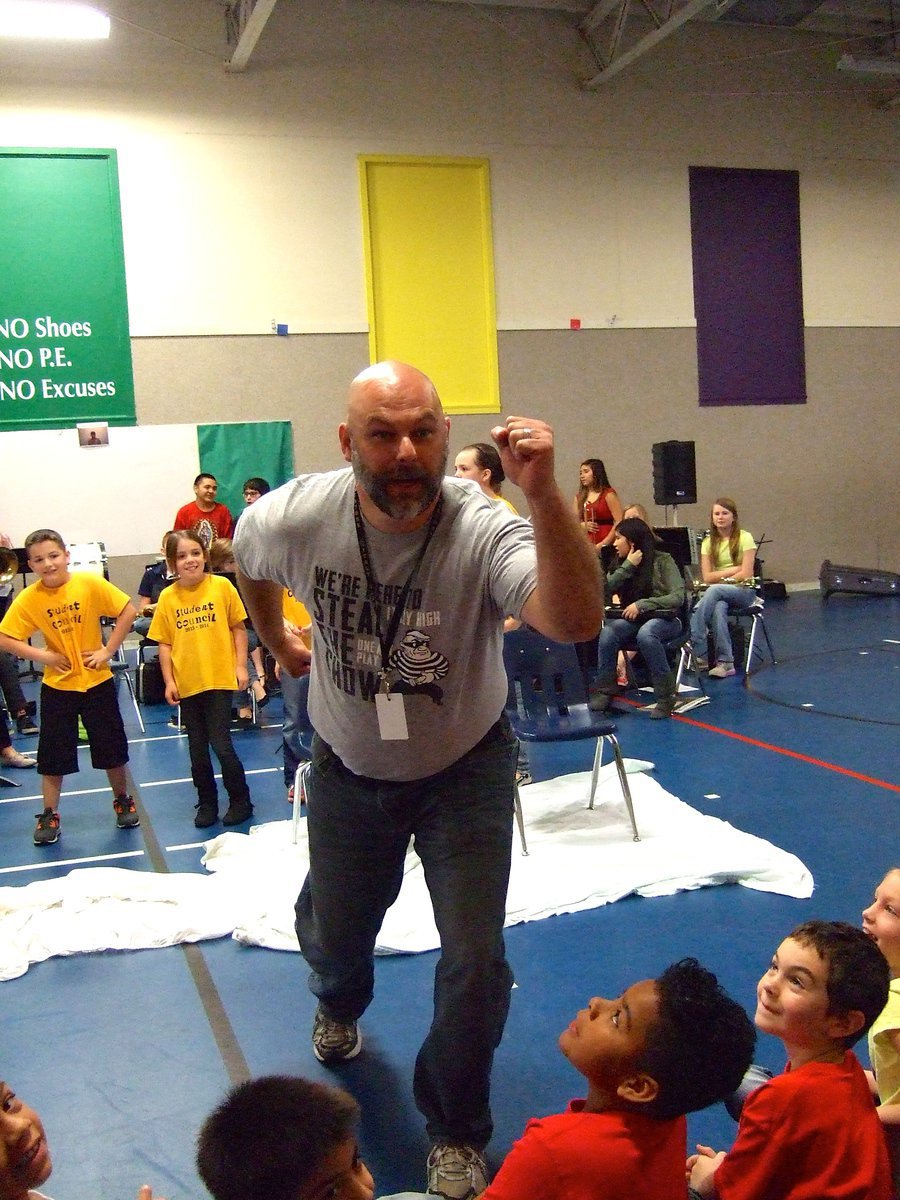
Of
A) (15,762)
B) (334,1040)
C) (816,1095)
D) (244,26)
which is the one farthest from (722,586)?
(244,26)

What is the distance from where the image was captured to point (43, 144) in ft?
37.6

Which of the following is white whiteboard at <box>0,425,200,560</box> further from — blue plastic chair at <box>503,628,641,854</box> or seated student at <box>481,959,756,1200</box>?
seated student at <box>481,959,756,1200</box>

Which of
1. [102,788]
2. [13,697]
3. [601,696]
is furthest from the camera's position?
[13,697]

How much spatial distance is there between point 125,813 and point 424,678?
12.1 ft

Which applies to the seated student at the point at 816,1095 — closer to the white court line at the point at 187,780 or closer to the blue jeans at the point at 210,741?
the blue jeans at the point at 210,741

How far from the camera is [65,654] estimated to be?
17.4 ft

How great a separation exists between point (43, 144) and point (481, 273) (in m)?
5.06

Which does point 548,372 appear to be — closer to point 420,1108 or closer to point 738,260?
point 738,260

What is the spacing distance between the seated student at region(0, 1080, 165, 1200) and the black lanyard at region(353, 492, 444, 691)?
3.64 feet

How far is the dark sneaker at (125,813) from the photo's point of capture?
18.4ft

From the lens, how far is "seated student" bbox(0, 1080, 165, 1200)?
1.68m

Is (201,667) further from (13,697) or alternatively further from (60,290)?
(60,290)

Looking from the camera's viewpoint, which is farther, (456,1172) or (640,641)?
(640,641)

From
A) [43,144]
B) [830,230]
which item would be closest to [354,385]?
[43,144]
